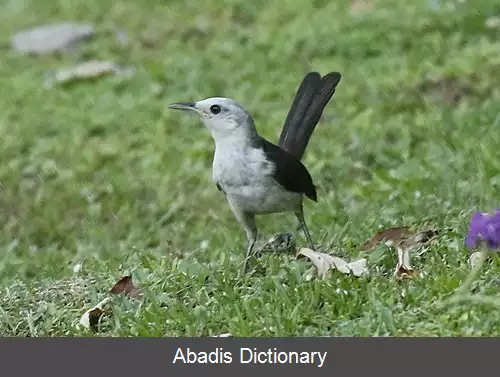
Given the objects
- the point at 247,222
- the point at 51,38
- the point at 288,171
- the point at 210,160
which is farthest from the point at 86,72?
the point at 288,171

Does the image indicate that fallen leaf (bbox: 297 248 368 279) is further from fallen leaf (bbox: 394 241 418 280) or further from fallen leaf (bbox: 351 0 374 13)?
fallen leaf (bbox: 351 0 374 13)

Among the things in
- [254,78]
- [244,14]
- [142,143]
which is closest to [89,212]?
[142,143]

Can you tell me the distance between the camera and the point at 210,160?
7398 mm

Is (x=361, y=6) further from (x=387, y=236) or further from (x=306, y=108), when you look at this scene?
(x=387, y=236)

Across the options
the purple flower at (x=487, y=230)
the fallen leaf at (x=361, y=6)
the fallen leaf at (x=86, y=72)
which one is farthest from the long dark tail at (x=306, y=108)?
the fallen leaf at (x=361, y=6)

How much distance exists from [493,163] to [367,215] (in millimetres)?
855

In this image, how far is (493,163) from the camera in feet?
19.6

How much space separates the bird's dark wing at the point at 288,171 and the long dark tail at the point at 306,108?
0.37 m

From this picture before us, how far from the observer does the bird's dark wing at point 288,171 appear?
442 centimetres

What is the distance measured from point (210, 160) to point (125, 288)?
9.75ft

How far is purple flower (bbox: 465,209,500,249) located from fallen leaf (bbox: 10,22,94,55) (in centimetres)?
700
